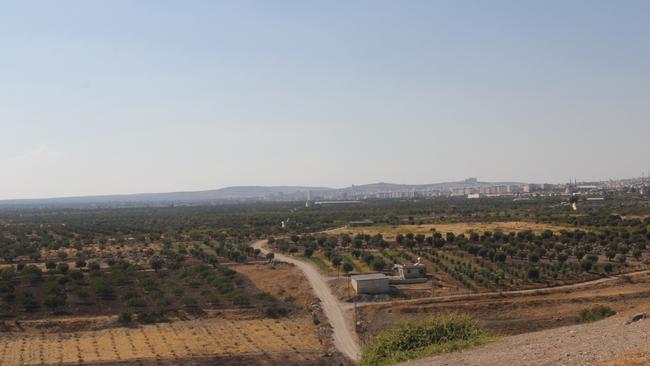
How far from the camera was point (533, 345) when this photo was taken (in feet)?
50.1

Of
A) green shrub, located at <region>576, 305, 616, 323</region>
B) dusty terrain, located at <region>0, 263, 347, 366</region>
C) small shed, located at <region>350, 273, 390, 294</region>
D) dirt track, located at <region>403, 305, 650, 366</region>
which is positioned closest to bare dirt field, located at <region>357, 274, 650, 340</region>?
green shrub, located at <region>576, 305, 616, 323</region>

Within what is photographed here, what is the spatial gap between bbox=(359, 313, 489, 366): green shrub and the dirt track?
1733mm

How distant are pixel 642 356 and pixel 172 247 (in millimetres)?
60598

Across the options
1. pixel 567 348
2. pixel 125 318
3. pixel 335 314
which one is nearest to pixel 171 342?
pixel 125 318

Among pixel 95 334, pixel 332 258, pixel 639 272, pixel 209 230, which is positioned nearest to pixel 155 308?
pixel 95 334

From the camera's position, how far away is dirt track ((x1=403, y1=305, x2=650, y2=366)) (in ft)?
40.7

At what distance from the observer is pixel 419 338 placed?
1967cm

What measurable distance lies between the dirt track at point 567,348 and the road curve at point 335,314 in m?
11.2

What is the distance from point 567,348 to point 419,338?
255 inches

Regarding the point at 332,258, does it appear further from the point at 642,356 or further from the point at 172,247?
the point at 642,356

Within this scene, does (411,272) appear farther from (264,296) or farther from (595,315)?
(595,315)

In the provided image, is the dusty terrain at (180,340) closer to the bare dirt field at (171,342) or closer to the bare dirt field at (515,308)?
the bare dirt field at (171,342)

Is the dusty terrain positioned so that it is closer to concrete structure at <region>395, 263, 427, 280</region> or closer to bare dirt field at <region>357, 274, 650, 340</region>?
bare dirt field at <region>357, 274, 650, 340</region>

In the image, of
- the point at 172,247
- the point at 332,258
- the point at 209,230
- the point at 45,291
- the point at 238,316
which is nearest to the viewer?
the point at 238,316
